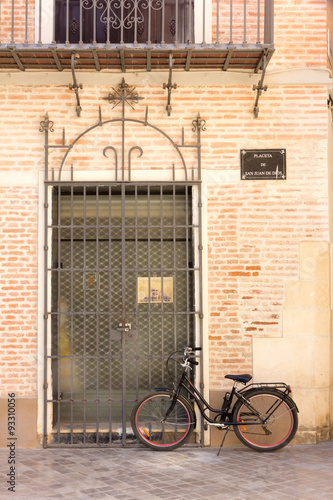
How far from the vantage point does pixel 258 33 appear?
7.59 metres

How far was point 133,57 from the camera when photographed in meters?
7.54

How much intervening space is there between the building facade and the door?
3 centimetres

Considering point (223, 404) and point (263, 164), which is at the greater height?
point (263, 164)

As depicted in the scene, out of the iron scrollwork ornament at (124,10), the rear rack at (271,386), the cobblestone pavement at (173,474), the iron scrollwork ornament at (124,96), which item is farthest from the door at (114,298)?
the iron scrollwork ornament at (124,10)

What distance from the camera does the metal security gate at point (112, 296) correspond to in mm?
7785

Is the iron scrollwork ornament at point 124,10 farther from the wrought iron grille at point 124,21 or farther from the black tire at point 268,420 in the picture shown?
the black tire at point 268,420

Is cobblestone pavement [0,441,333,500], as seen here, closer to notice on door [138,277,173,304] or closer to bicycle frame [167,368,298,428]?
bicycle frame [167,368,298,428]

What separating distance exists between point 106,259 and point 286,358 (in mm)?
2627

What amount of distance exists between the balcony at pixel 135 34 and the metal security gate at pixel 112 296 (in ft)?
3.28

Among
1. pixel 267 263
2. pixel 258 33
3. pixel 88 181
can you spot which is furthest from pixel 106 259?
pixel 258 33

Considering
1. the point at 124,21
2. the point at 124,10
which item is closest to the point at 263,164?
the point at 124,21

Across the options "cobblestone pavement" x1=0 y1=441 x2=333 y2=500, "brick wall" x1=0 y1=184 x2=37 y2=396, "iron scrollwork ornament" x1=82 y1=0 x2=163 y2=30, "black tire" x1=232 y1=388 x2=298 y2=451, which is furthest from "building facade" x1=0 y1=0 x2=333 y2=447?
"cobblestone pavement" x1=0 y1=441 x2=333 y2=500

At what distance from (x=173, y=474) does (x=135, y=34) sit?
5.03 metres

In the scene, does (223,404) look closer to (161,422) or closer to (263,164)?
(161,422)
